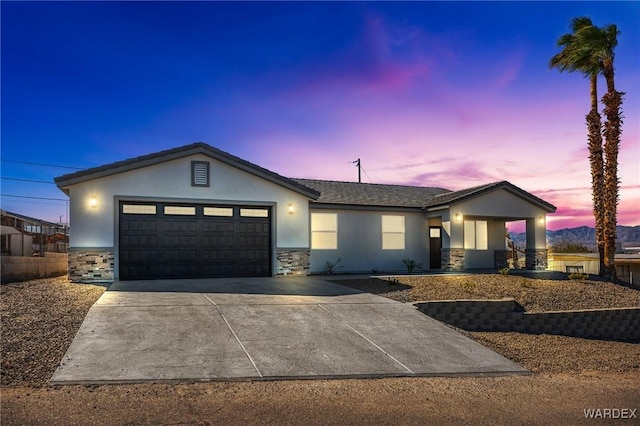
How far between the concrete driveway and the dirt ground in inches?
12.8

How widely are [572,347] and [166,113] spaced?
18047 millimetres

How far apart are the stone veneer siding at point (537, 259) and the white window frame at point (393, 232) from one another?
7204 mm

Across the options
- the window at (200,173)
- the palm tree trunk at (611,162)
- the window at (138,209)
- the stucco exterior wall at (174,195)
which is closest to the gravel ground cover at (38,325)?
the stucco exterior wall at (174,195)

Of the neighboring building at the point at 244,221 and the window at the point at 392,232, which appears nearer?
the neighboring building at the point at 244,221

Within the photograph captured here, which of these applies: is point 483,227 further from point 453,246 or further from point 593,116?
point 593,116

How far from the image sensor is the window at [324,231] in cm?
2009

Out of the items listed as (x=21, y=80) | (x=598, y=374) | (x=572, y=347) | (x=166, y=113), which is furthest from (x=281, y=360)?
(x=21, y=80)

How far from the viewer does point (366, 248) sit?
2091 centimetres

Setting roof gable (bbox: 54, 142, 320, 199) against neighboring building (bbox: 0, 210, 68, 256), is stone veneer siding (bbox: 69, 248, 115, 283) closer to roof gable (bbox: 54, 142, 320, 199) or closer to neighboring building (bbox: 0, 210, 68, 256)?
roof gable (bbox: 54, 142, 320, 199)

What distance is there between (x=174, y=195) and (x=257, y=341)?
915cm


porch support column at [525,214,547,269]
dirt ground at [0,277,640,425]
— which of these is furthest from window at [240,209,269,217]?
porch support column at [525,214,547,269]

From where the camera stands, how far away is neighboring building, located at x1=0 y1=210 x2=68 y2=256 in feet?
58.7

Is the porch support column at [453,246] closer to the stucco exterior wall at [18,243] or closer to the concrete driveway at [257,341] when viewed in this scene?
the concrete driveway at [257,341]

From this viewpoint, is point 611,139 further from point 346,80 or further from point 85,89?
point 85,89
